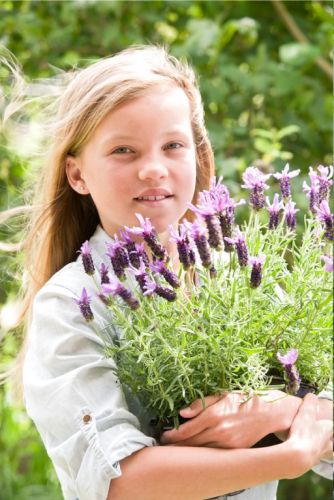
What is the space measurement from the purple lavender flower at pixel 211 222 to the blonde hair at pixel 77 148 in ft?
1.10

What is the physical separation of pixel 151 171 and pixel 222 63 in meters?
1.80

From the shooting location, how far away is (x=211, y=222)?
996 millimetres

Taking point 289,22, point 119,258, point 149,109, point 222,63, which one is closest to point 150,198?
point 149,109

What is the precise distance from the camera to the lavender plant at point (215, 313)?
Answer: 101 cm

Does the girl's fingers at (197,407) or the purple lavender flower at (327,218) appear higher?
the purple lavender flower at (327,218)

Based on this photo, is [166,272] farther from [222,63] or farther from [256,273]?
[222,63]

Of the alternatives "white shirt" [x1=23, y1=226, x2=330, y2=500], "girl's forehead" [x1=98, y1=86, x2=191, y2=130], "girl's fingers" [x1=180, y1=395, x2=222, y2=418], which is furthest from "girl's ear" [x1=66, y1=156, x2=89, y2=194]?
"girl's fingers" [x1=180, y1=395, x2=222, y2=418]

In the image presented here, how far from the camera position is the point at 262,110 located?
3051mm

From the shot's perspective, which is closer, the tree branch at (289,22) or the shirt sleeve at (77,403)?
the shirt sleeve at (77,403)

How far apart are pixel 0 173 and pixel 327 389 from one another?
6.67ft

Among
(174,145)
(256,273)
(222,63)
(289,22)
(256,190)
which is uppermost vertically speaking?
(289,22)

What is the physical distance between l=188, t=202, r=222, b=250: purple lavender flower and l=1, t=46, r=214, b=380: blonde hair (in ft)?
1.10

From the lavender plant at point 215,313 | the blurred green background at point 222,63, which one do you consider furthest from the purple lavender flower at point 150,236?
the blurred green background at point 222,63

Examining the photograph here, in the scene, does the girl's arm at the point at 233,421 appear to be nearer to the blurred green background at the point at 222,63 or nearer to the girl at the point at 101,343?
the girl at the point at 101,343
